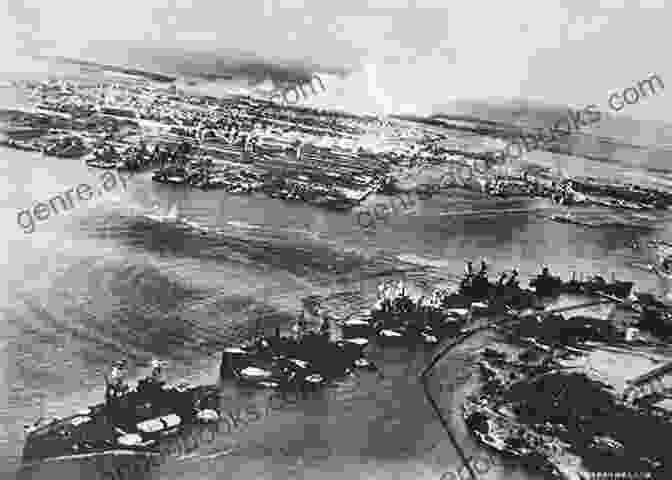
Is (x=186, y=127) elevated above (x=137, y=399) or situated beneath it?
elevated above

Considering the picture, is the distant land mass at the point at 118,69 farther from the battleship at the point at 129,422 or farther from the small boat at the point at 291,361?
the battleship at the point at 129,422

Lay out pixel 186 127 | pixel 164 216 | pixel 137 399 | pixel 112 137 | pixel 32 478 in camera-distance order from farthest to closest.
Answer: pixel 186 127, pixel 112 137, pixel 164 216, pixel 137 399, pixel 32 478

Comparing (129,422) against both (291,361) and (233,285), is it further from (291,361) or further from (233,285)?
(233,285)

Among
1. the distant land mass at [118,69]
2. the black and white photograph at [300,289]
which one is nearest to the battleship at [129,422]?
the black and white photograph at [300,289]

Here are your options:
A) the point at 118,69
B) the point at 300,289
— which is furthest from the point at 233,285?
the point at 118,69

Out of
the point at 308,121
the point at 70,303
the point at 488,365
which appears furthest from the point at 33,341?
the point at 308,121

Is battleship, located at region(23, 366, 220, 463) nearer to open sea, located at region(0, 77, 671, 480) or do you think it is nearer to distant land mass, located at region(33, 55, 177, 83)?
open sea, located at region(0, 77, 671, 480)

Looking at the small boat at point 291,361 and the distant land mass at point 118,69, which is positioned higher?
the distant land mass at point 118,69

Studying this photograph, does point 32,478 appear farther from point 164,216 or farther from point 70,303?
point 164,216
